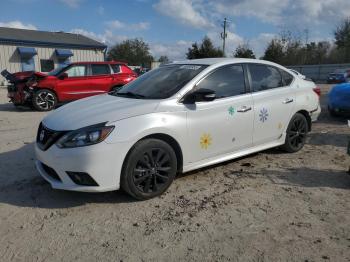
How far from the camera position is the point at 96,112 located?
4027mm

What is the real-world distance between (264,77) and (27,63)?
2643 cm

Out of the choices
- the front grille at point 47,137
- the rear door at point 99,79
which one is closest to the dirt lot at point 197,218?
the front grille at point 47,137

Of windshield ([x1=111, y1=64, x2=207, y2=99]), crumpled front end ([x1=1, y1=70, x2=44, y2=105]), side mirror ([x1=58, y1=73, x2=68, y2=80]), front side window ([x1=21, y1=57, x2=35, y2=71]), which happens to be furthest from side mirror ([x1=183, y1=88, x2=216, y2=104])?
front side window ([x1=21, y1=57, x2=35, y2=71])

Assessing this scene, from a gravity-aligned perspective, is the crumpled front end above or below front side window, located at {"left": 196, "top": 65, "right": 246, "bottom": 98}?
below

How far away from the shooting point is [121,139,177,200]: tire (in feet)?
12.6

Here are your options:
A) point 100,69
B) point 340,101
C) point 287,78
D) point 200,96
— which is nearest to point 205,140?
point 200,96

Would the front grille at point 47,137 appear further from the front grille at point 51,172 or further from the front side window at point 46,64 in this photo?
the front side window at point 46,64

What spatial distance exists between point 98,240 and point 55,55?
2845 centimetres

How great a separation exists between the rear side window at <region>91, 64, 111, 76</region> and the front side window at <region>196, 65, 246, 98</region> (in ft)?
27.3

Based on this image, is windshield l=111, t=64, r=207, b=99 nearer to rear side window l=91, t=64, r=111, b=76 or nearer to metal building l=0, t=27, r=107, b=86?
rear side window l=91, t=64, r=111, b=76

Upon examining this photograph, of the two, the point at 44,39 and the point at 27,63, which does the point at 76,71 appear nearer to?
the point at 27,63

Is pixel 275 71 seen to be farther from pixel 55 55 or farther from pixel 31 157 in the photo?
pixel 55 55

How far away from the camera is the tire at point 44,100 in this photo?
11.6 meters

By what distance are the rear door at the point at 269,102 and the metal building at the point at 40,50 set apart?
25752 mm
